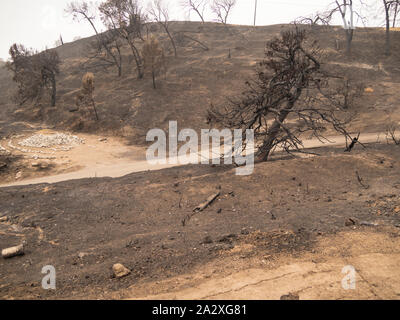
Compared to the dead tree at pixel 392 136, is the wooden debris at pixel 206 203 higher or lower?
lower

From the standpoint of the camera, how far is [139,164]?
12.8 m

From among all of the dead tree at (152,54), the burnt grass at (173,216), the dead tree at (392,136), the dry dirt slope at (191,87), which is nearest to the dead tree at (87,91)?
the dry dirt slope at (191,87)

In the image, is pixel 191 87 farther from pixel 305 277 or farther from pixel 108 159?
pixel 305 277

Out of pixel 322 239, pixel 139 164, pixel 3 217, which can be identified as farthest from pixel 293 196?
pixel 139 164

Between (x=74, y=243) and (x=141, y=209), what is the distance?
1.70 m

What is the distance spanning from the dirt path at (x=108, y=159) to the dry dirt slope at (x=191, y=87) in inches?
66.8

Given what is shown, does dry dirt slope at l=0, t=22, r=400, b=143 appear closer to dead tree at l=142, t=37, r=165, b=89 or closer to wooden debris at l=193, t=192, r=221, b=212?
dead tree at l=142, t=37, r=165, b=89

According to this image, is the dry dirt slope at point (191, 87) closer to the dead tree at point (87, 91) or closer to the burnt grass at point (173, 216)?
the dead tree at point (87, 91)

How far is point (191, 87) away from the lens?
2189cm

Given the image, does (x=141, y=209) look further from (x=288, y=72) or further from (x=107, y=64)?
(x=107, y=64)

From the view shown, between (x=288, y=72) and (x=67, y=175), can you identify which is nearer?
(x=288, y=72)

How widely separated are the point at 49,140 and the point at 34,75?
1075 centimetres

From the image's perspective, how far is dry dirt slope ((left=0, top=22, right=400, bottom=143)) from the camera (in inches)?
712

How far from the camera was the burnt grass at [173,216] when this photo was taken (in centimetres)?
418
